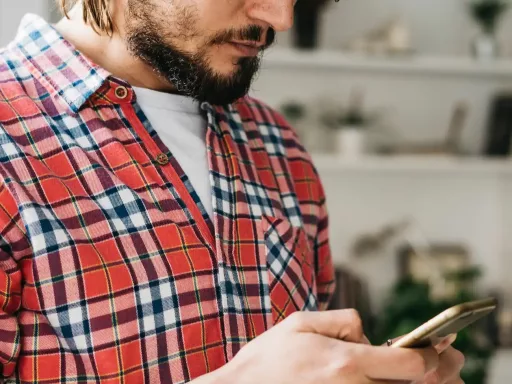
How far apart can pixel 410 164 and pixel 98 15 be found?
1.67 metres

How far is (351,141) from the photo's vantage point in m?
2.33

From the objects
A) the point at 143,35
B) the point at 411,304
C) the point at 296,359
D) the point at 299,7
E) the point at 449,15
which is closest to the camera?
the point at 296,359

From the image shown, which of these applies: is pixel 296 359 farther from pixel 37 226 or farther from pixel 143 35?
pixel 143 35

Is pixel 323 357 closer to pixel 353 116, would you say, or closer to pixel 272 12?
pixel 272 12

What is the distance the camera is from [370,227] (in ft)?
8.36

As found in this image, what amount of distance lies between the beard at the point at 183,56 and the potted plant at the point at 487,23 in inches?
69.6

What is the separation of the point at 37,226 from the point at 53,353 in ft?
0.46

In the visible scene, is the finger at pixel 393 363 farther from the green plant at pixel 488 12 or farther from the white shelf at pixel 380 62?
the green plant at pixel 488 12

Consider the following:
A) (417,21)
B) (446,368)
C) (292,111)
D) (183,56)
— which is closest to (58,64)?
(183,56)

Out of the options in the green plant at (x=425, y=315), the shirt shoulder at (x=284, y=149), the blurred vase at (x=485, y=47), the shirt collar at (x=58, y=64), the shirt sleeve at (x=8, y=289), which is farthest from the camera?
the blurred vase at (x=485, y=47)

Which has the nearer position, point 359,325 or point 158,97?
point 359,325

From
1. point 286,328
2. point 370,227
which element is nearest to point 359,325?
point 286,328

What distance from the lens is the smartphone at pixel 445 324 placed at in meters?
0.54

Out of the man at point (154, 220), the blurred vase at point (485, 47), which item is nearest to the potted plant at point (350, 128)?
the blurred vase at point (485, 47)
